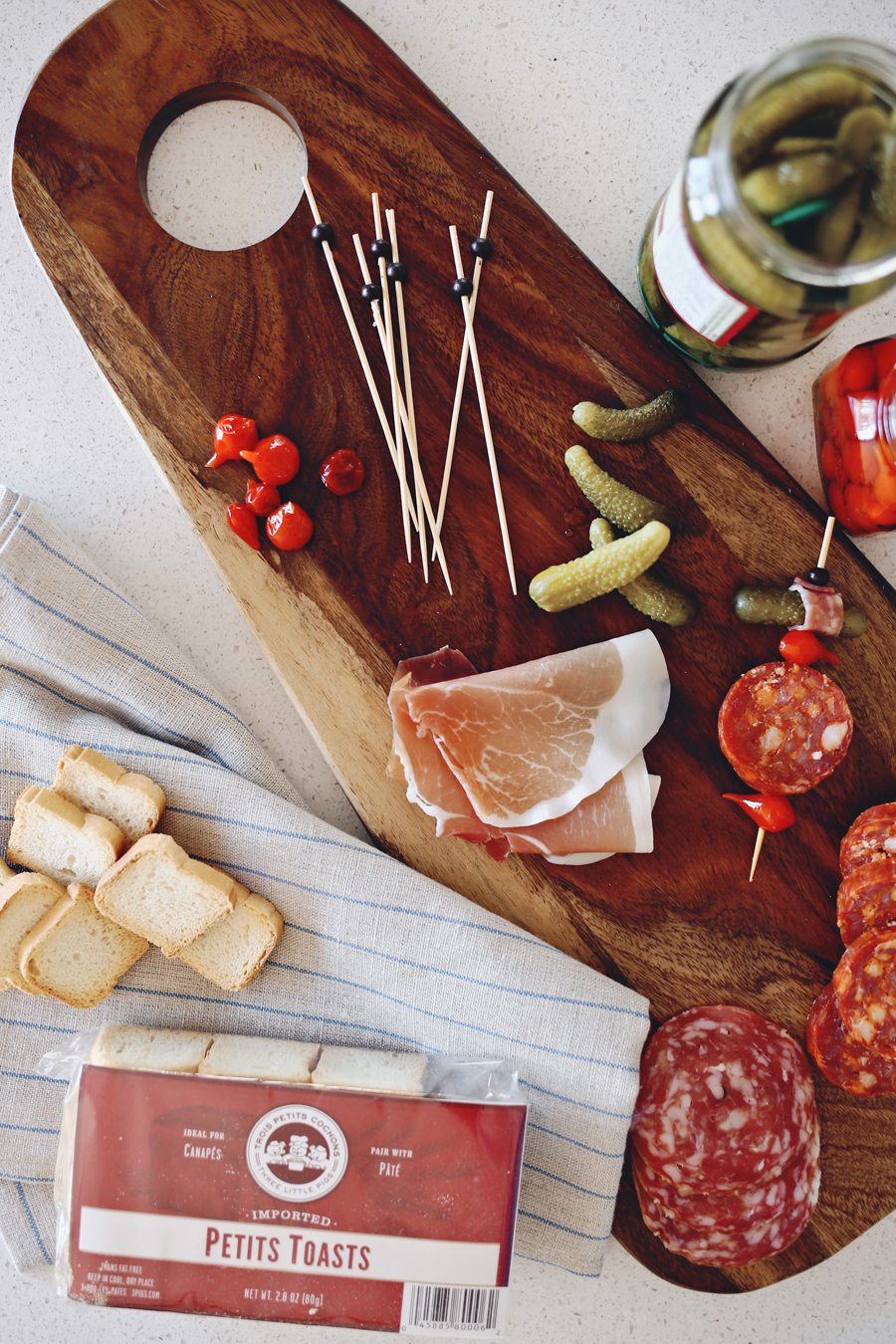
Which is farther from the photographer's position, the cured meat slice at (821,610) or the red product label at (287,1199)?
the cured meat slice at (821,610)

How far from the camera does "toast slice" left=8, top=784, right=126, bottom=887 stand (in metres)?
1.29

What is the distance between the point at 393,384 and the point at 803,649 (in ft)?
2.23

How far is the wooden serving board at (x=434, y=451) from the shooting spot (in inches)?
53.8

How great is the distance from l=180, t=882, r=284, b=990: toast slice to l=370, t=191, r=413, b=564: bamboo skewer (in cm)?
54

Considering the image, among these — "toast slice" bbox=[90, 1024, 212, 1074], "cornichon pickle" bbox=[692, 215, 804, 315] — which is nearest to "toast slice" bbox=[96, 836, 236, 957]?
"toast slice" bbox=[90, 1024, 212, 1074]

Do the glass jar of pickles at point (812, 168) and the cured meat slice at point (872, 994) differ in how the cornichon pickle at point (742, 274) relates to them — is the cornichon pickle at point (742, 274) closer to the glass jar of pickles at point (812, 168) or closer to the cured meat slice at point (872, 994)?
the glass jar of pickles at point (812, 168)

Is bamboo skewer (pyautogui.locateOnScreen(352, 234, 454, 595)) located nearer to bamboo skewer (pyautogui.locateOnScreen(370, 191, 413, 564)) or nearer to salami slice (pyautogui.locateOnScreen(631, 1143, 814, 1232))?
bamboo skewer (pyautogui.locateOnScreen(370, 191, 413, 564))

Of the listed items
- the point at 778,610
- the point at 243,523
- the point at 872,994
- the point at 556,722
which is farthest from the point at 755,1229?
the point at 243,523

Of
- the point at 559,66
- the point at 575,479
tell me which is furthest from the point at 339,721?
the point at 559,66

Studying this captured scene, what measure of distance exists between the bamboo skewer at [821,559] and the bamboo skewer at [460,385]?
53 cm

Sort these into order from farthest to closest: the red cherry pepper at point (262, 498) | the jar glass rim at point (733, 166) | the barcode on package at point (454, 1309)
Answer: the red cherry pepper at point (262, 498) → the barcode on package at point (454, 1309) → the jar glass rim at point (733, 166)

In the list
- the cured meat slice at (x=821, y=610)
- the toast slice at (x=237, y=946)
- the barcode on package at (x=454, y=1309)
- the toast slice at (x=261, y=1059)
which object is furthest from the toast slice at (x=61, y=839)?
the cured meat slice at (x=821, y=610)

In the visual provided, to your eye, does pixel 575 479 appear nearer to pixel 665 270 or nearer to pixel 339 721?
pixel 665 270

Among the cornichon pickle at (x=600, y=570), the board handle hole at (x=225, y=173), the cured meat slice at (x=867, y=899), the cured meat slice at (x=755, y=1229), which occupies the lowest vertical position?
the cured meat slice at (x=755, y=1229)
